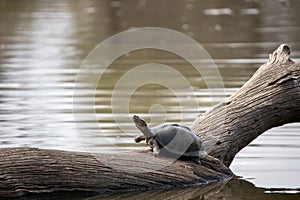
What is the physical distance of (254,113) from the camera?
23.5 feet

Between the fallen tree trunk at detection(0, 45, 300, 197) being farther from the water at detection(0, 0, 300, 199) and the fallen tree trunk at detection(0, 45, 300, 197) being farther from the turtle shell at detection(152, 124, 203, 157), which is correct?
the water at detection(0, 0, 300, 199)

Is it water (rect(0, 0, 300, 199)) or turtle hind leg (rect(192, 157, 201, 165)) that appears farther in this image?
water (rect(0, 0, 300, 199))

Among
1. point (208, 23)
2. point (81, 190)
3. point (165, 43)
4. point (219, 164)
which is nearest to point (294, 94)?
point (219, 164)

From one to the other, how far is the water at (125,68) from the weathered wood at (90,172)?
1.10 ft

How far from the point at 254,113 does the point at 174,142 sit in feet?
2.16

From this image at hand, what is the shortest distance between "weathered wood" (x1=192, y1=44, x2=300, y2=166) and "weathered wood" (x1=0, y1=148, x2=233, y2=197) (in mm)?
176

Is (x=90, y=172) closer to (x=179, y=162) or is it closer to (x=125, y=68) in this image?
(x=179, y=162)

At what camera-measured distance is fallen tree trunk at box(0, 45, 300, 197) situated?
6410 mm

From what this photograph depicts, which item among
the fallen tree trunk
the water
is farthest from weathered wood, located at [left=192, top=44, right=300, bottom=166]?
the water

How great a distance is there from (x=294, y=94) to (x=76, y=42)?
9.55 meters

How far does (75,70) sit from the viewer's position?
13227 millimetres

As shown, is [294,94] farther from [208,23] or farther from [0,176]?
[208,23]

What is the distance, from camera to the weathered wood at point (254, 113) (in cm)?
713

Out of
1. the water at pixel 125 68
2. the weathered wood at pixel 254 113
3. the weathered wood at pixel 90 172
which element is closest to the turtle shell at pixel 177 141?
the weathered wood at pixel 90 172
